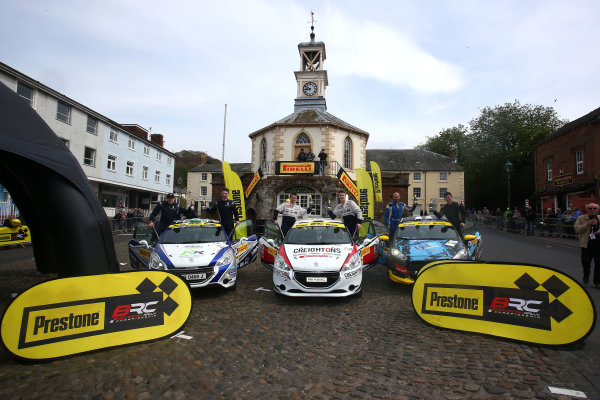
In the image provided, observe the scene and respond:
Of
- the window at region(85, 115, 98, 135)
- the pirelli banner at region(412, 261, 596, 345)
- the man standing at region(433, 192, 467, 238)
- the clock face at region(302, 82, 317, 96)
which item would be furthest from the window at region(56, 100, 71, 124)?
the pirelli banner at region(412, 261, 596, 345)

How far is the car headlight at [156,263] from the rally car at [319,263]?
2.11 meters

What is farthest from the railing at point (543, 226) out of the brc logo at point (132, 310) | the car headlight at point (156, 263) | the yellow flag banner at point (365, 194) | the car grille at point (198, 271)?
the brc logo at point (132, 310)

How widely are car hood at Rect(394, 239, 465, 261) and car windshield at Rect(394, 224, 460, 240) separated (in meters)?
0.23

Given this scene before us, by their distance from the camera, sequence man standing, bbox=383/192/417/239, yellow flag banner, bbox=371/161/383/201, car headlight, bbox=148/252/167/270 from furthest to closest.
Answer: yellow flag banner, bbox=371/161/383/201, man standing, bbox=383/192/417/239, car headlight, bbox=148/252/167/270

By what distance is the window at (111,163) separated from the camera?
2931 cm

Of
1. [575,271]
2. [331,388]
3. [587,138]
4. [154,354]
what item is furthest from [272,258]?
[587,138]

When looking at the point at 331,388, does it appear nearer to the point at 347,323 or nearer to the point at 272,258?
the point at 347,323

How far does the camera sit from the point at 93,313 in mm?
4008

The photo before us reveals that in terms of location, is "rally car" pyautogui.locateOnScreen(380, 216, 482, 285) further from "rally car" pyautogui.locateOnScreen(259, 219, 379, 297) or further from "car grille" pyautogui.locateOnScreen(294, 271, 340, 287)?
"car grille" pyautogui.locateOnScreen(294, 271, 340, 287)

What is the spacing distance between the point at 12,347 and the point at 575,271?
462 inches

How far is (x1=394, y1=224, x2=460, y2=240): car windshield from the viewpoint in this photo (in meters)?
7.56

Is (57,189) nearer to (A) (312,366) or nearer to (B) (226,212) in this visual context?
(B) (226,212)

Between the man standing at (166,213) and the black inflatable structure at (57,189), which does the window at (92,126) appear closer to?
the man standing at (166,213)

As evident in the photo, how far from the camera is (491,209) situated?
47531mm
